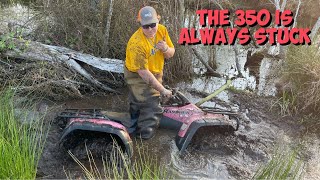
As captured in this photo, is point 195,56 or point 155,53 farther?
point 195,56

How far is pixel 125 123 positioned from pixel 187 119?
2.94ft

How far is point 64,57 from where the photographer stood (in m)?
5.98

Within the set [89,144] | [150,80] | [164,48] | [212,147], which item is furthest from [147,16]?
[212,147]

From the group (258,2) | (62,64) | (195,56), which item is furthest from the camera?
(258,2)

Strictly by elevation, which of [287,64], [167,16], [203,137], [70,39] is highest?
[167,16]

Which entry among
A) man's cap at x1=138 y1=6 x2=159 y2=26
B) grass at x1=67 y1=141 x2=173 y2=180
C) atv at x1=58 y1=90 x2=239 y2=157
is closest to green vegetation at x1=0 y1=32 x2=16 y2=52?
atv at x1=58 y1=90 x2=239 y2=157

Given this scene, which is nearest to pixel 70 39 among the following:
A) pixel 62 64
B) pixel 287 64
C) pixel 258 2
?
pixel 62 64

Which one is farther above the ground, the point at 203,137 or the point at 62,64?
the point at 62,64

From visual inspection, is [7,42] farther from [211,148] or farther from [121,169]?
[211,148]

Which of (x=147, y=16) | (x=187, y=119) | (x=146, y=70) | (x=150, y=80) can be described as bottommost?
(x=187, y=119)

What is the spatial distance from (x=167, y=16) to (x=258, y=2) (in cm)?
610

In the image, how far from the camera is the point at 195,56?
766 cm

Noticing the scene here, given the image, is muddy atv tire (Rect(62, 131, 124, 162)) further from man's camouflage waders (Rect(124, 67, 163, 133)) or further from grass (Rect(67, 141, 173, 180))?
man's camouflage waders (Rect(124, 67, 163, 133))

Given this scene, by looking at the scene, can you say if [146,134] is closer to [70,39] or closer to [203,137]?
[203,137]
